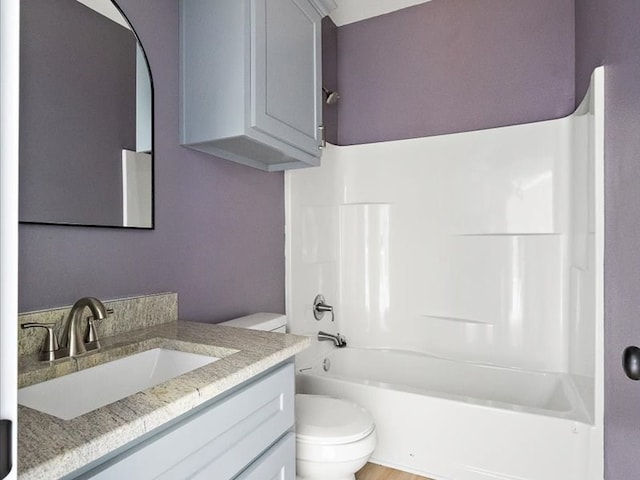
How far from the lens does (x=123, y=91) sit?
1317 mm

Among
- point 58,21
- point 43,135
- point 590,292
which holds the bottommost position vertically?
point 590,292

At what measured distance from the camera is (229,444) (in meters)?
0.90

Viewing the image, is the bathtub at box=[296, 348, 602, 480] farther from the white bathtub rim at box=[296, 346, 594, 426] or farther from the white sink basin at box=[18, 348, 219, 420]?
the white sink basin at box=[18, 348, 219, 420]

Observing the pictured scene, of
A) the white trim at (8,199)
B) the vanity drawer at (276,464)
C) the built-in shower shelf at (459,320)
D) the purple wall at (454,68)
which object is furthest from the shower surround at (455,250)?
the white trim at (8,199)

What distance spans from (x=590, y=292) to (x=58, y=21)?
225cm

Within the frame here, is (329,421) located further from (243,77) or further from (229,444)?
(243,77)

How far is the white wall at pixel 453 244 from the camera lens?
7.31ft

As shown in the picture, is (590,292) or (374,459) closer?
(590,292)

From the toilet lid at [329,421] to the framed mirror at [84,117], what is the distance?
0.95 meters

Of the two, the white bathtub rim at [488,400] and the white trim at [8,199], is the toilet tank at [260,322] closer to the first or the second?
the white bathtub rim at [488,400]

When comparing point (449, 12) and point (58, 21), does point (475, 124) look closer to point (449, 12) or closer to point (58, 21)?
point (449, 12)

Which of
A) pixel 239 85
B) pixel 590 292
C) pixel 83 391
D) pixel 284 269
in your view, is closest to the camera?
pixel 83 391

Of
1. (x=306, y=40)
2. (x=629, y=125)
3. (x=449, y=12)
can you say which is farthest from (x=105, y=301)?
(x=449, y=12)

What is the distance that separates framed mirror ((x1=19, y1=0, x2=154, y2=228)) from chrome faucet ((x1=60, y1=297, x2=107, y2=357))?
0.89 ft
